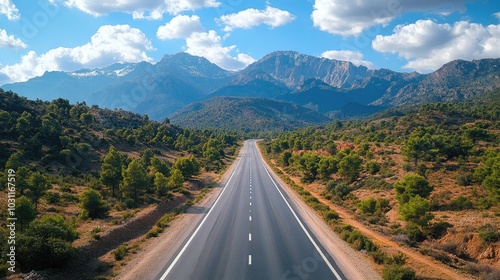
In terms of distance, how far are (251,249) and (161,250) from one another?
5.62m

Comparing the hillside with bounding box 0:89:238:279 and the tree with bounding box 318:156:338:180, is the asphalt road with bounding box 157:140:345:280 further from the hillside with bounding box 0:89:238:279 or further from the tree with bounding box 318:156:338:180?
the tree with bounding box 318:156:338:180

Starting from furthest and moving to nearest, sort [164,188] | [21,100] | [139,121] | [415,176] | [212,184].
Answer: [139,121], [21,100], [212,184], [164,188], [415,176]

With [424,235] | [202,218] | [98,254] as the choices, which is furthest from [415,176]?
[98,254]

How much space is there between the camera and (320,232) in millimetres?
22297

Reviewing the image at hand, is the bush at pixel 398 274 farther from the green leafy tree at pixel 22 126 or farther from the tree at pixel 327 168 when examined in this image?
the green leafy tree at pixel 22 126

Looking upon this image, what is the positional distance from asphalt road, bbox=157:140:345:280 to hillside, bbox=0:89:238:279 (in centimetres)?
406

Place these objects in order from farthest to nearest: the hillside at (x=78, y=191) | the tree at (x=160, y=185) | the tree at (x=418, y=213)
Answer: the tree at (x=160, y=185) < the tree at (x=418, y=213) < the hillside at (x=78, y=191)

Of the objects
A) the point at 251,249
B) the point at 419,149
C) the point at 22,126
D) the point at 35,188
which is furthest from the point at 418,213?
the point at 22,126

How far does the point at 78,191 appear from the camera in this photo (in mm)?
35969

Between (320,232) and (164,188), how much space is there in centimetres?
2152

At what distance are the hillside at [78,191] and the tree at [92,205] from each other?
3.1 inches

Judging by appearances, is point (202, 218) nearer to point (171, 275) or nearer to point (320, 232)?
point (320, 232)

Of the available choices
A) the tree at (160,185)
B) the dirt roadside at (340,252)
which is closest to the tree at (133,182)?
the tree at (160,185)

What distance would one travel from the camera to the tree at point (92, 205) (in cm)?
2559
